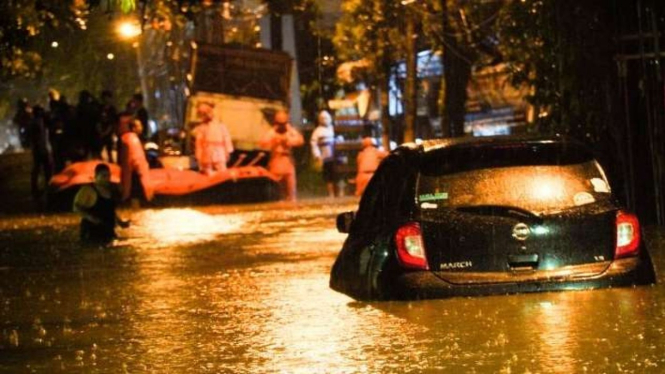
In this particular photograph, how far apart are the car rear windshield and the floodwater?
75 cm

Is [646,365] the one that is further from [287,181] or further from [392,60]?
[392,60]

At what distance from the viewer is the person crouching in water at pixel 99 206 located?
19516mm

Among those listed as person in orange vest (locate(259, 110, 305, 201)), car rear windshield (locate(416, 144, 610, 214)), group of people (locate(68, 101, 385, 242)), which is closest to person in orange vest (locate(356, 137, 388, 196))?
group of people (locate(68, 101, 385, 242))

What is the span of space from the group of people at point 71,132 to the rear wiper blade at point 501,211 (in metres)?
20.0

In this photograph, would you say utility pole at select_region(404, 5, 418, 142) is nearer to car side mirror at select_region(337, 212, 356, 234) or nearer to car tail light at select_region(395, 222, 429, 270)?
car side mirror at select_region(337, 212, 356, 234)

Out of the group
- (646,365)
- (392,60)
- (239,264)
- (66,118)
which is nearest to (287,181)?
(66,118)

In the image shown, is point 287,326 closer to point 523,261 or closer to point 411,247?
point 411,247

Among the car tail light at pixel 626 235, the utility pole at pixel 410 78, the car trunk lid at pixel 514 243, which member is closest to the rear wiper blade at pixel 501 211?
the car trunk lid at pixel 514 243

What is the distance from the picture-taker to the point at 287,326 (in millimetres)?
11148

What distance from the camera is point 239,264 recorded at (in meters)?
16.5

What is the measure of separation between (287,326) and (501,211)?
185 centimetres

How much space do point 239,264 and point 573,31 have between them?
5.11m

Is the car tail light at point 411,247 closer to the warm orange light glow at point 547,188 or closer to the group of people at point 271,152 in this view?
the warm orange light glow at point 547,188

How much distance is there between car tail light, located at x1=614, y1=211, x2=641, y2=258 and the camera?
10.8 m
